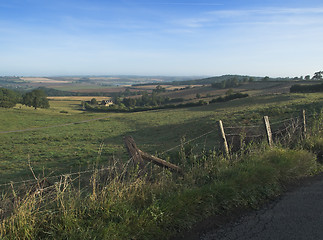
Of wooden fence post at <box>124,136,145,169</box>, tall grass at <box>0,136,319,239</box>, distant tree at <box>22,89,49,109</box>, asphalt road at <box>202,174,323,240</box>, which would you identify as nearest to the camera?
tall grass at <box>0,136,319,239</box>

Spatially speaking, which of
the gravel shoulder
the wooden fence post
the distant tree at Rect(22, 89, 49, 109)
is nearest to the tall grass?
the gravel shoulder

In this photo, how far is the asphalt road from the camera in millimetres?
3873

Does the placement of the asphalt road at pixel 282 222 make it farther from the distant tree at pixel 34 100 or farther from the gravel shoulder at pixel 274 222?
the distant tree at pixel 34 100

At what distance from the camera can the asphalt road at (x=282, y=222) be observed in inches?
152

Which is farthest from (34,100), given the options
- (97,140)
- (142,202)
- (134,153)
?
(142,202)

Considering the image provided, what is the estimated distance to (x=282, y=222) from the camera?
422 centimetres

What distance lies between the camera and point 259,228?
13.3ft

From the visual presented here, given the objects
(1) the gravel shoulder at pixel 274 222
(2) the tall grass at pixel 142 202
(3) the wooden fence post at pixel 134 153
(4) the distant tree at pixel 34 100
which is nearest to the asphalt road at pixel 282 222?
(1) the gravel shoulder at pixel 274 222

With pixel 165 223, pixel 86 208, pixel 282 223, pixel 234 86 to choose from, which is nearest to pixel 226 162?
pixel 282 223

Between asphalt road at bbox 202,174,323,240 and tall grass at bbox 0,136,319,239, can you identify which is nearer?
tall grass at bbox 0,136,319,239

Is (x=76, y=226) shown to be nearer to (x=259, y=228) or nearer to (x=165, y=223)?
(x=165, y=223)

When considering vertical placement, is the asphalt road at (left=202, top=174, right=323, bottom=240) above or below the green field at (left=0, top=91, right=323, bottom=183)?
above

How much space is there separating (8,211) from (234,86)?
401ft

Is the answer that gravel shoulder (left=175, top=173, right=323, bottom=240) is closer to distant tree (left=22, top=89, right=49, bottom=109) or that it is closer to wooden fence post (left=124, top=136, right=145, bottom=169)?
wooden fence post (left=124, top=136, right=145, bottom=169)
